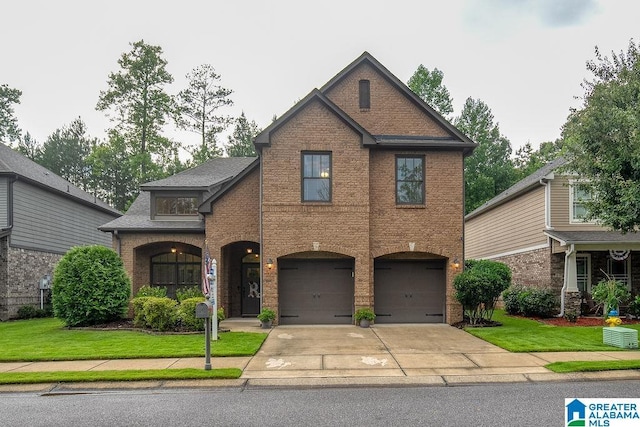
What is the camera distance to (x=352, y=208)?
1500 cm

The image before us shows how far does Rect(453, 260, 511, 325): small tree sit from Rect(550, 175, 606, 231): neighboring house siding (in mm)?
4283

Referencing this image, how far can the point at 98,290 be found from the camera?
14.6 metres

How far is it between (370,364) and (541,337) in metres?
5.70

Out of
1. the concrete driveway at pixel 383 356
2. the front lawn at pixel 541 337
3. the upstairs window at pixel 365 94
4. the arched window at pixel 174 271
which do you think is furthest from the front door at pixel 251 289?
the front lawn at pixel 541 337

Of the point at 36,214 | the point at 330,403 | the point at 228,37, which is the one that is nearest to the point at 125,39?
the point at 228,37

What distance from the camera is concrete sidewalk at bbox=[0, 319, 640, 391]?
8078mm

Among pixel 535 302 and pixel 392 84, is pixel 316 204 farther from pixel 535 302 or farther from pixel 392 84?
pixel 535 302

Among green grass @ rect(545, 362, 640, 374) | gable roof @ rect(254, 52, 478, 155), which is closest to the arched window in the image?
gable roof @ rect(254, 52, 478, 155)

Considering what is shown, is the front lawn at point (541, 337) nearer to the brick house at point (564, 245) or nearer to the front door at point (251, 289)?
the brick house at point (564, 245)

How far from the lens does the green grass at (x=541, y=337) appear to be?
10594 millimetres

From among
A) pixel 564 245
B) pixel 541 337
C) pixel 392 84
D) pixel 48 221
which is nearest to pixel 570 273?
pixel 564 245

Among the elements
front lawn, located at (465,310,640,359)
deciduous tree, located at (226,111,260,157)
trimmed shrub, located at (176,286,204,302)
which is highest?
deciduous tree, located at (226,111,260,157)

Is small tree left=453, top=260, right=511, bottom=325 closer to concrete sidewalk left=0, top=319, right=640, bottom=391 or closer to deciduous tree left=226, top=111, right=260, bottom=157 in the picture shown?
concrete sidewalk left=0, top=319, right=640, bottom=391

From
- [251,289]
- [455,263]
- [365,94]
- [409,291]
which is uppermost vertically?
[365,94]
